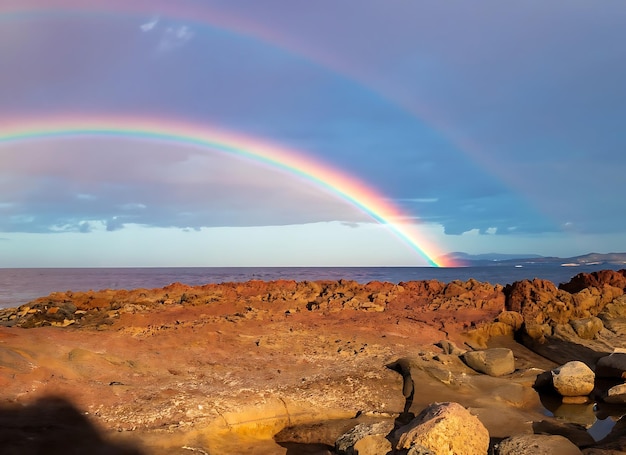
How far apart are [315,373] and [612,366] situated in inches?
362

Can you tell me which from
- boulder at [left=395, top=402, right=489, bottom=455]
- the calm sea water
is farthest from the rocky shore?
the calm sea water

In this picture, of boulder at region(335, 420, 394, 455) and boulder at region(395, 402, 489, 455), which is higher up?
boulder at region(395, 402, 489, 455)

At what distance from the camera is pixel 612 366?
1419 cm

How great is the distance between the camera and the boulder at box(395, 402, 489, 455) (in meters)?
7.26

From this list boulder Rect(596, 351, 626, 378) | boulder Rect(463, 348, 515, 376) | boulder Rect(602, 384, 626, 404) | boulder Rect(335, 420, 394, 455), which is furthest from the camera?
boulder Rect(596, 351, 626, 378)

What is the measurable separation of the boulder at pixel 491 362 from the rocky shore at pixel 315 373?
0.05 meters

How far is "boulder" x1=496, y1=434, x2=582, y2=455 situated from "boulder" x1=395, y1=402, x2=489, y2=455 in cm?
37

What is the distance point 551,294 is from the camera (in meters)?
21.0

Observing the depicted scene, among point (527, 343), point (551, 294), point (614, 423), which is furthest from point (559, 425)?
point (551, 294)

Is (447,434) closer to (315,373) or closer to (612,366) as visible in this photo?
(315,373)

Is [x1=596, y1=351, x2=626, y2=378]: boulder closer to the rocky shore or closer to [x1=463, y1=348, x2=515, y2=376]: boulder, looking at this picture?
the rocky shore

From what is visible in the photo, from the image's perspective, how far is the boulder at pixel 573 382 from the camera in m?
12.6

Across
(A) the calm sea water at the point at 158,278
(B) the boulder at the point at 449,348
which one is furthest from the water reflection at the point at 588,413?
(A) the calm sea water at the point at 158,278

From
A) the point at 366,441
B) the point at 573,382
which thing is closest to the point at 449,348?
the point at 573,382
